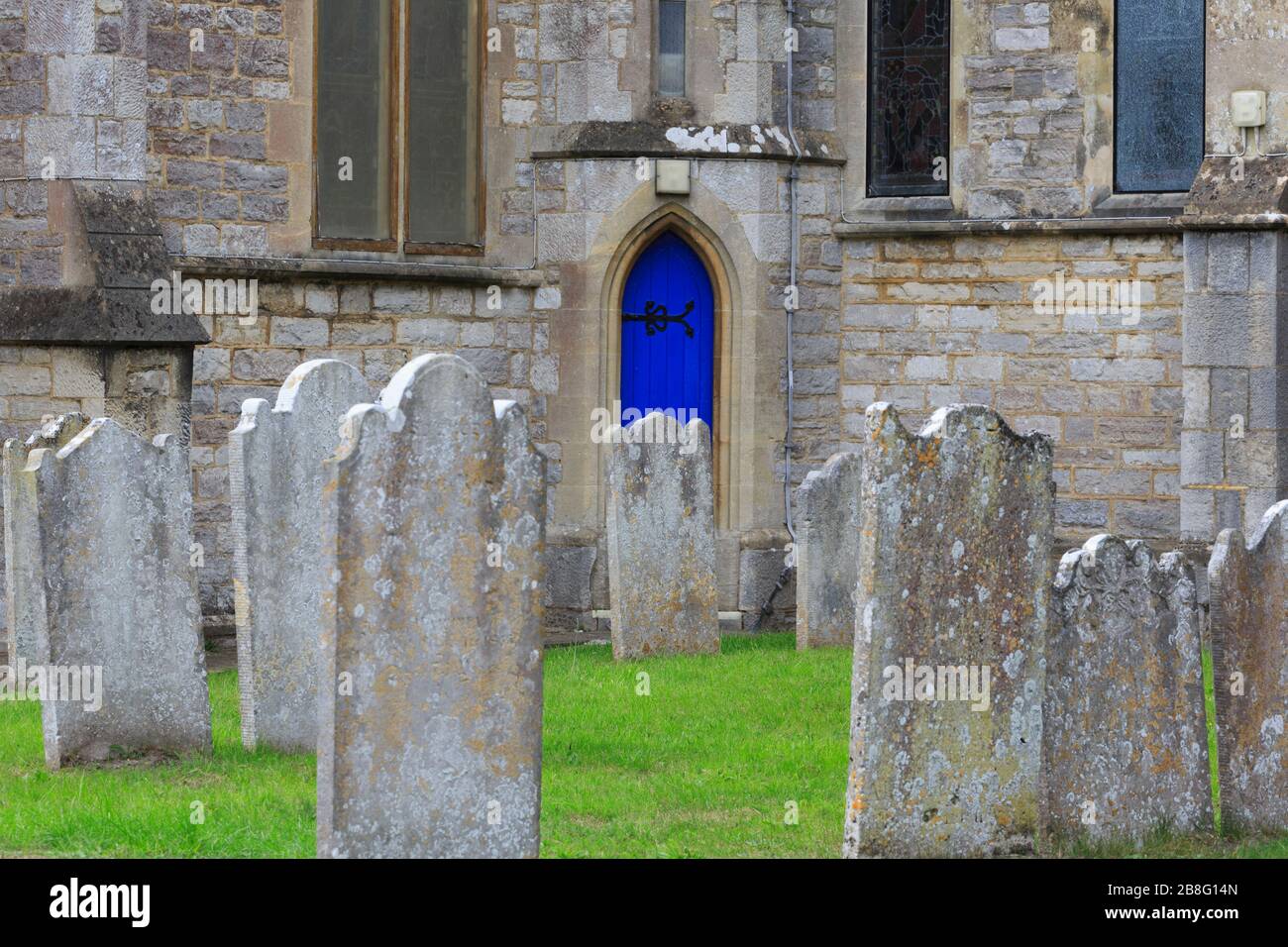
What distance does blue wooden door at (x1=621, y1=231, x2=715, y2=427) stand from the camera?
1422 centimetres

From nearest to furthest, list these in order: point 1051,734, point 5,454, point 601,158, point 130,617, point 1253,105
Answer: point 1051,734 < point 130,617 < point 5,454 < point 1253,105 < point 601,158

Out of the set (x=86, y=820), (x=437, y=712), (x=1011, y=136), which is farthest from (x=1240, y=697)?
(x=1011, y=136)

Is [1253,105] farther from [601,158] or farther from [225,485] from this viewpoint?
[225,485]

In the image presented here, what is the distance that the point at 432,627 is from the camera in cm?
574

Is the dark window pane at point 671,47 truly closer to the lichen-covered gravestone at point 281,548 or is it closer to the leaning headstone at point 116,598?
the lichen-covered gravestone at point 281,548

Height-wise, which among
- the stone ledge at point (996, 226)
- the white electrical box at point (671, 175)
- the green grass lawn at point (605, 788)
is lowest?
the green grass lawn at point (605, 788)

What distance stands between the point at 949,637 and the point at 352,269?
782 centimetres

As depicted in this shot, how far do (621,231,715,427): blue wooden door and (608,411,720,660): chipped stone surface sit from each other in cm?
227

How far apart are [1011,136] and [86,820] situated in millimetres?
9315

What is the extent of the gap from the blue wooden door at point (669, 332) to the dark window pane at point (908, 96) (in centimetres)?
161

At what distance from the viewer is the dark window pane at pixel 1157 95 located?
13531mm

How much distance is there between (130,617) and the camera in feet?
26.9

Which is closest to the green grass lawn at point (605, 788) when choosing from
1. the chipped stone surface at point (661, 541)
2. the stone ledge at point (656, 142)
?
the chipped stone surface at point (661, 541)

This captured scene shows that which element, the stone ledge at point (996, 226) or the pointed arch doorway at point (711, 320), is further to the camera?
the pointed arch doorway at point (711, 320)
